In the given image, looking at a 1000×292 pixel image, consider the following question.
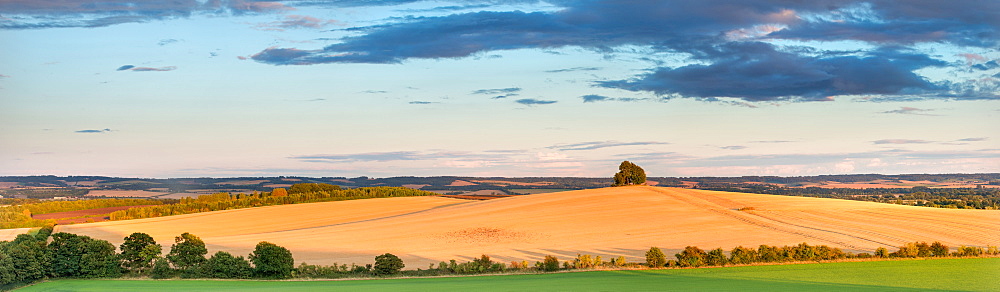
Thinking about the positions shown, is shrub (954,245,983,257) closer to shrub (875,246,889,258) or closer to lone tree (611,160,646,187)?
shrub (875,246,889,258)

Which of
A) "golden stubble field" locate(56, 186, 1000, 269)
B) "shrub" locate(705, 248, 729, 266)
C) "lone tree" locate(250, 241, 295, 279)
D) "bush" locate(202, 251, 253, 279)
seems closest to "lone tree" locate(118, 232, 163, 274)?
"bush" locate(202, 251, 253, 279)

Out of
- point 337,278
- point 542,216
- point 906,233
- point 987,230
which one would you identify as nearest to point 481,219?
point 542,216

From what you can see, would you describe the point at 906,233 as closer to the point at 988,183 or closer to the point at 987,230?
the point at 987,230

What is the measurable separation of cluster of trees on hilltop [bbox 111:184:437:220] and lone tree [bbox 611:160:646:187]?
4689 cm

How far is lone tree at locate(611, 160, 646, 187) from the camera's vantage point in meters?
99.8

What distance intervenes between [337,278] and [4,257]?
1932 cm

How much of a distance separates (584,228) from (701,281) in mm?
25861

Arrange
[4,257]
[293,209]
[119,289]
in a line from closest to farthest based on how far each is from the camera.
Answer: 1. [119,289]
2. [4,257]
3. [293,209]

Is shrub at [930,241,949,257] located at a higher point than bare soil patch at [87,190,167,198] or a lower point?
lower

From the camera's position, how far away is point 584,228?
6756 cm

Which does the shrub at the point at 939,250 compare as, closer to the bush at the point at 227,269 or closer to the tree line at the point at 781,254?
the tree line at the point at 781,254

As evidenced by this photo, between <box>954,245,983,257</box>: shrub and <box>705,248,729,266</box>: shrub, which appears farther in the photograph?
<box>954,245,983,257</box>: shrub

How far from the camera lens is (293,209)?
106 metres

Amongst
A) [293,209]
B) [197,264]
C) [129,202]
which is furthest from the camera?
[129,202]
